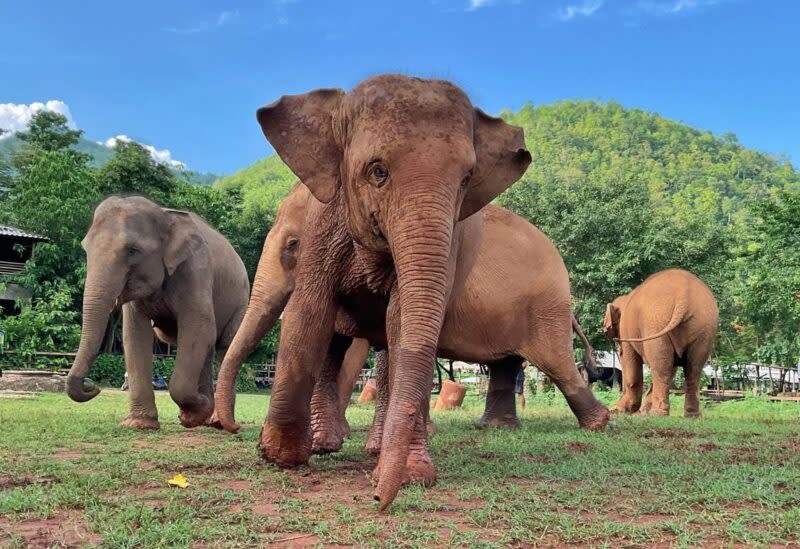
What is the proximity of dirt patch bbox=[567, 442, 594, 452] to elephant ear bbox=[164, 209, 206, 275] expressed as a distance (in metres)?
4.48

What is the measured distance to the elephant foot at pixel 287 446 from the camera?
4621 mm

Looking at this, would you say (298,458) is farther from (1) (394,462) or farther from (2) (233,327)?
(2) (233,327)

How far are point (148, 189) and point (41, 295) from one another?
6094 mm

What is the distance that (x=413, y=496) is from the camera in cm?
362

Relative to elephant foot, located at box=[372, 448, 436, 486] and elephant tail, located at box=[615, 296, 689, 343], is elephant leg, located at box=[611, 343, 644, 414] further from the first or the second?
elephant foot, located at box=[372, 448, 436, 486]

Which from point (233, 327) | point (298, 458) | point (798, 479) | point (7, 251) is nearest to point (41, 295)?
point (7, 251)

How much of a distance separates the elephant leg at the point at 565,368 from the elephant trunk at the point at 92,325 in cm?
434

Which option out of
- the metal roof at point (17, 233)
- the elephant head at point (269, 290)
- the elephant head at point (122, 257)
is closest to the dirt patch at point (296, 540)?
the elephant head at point (269, 290)

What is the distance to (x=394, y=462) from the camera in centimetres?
330

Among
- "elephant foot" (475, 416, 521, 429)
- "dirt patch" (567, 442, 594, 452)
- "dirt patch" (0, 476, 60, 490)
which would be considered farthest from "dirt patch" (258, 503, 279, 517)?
"elephant foot" (475, 416, 521, 429)

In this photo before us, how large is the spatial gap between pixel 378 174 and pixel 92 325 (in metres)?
4.47

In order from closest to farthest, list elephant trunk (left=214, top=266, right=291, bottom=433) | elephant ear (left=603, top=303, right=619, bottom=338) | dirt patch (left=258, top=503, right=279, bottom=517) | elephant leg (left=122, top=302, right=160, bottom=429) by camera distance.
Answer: dirt patch (left=258, top=503, right=279, bottom=517) < elephant trunk (left=214, top=266, right=291, bottom=433) < elephant leg (left=122, top=302, right=160, bottom=429) < elephant ear (left=603, top=303, right=619, bottom=338)

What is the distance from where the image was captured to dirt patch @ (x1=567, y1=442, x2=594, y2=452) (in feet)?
19.3

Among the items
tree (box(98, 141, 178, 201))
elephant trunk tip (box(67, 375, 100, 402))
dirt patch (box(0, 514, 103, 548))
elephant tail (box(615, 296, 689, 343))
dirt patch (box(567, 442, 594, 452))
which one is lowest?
dirt patch (box(0, 514, 103, 548))
